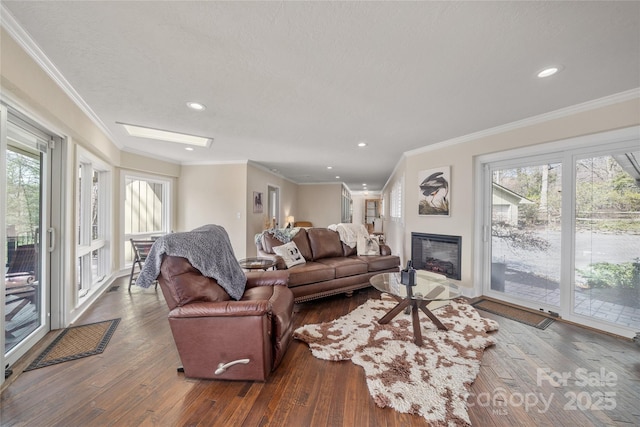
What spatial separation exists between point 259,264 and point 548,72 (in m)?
3.40

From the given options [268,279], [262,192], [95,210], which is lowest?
[268,279]

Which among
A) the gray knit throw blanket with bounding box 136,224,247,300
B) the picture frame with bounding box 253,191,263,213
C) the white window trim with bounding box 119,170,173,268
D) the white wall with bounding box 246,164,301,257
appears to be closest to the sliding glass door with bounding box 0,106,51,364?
the gray knit throw blanket with bounding box 136,224,247,300

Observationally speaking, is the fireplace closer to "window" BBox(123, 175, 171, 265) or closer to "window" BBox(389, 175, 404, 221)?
"window" BBox(389, 175, 404, 221)

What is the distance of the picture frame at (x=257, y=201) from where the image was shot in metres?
5.67

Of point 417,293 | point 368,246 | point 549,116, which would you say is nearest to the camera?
point 417,293

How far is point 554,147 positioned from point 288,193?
6.63 m

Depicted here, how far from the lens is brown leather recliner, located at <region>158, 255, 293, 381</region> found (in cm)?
164

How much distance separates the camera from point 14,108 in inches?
70.9

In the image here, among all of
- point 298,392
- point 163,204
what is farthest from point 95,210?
point 298,392

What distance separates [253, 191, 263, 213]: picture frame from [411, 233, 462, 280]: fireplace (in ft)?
11.6

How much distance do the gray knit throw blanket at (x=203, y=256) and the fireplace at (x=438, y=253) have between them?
306 cm

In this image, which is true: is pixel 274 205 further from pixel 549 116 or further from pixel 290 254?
pixel 549 116

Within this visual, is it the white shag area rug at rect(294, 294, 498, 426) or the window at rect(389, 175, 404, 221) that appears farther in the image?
the window at rect(389, 175, 404, 221)

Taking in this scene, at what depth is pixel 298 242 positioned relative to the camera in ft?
12.7
